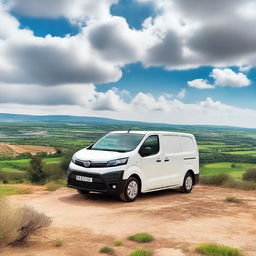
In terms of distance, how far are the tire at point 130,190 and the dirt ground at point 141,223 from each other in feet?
0.69

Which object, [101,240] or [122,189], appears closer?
[101,240]

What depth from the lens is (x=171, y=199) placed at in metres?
11.4

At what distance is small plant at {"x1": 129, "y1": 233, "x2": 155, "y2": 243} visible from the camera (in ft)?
20.5

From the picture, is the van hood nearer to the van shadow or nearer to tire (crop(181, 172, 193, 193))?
the van shadow

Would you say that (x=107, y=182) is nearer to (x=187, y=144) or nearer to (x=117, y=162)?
(x=117, y=162)

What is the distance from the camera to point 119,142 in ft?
37.8

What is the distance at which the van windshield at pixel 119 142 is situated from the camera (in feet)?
36.6

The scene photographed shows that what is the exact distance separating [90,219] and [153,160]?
3847mm

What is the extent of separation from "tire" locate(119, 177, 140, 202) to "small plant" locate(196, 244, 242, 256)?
462cm

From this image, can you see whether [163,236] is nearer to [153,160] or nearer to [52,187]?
[153,160]

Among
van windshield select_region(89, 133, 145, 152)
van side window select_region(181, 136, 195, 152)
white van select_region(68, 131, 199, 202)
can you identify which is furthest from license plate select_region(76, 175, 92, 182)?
van side window select_region(181, 136, 195, 152)

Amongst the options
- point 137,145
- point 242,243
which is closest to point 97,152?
point 137,145

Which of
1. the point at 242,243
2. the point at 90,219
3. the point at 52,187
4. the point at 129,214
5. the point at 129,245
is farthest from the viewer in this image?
the point at 52,187

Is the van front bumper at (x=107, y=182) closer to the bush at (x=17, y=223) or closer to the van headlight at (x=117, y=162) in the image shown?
the van headlight at (x=117, y=162)
